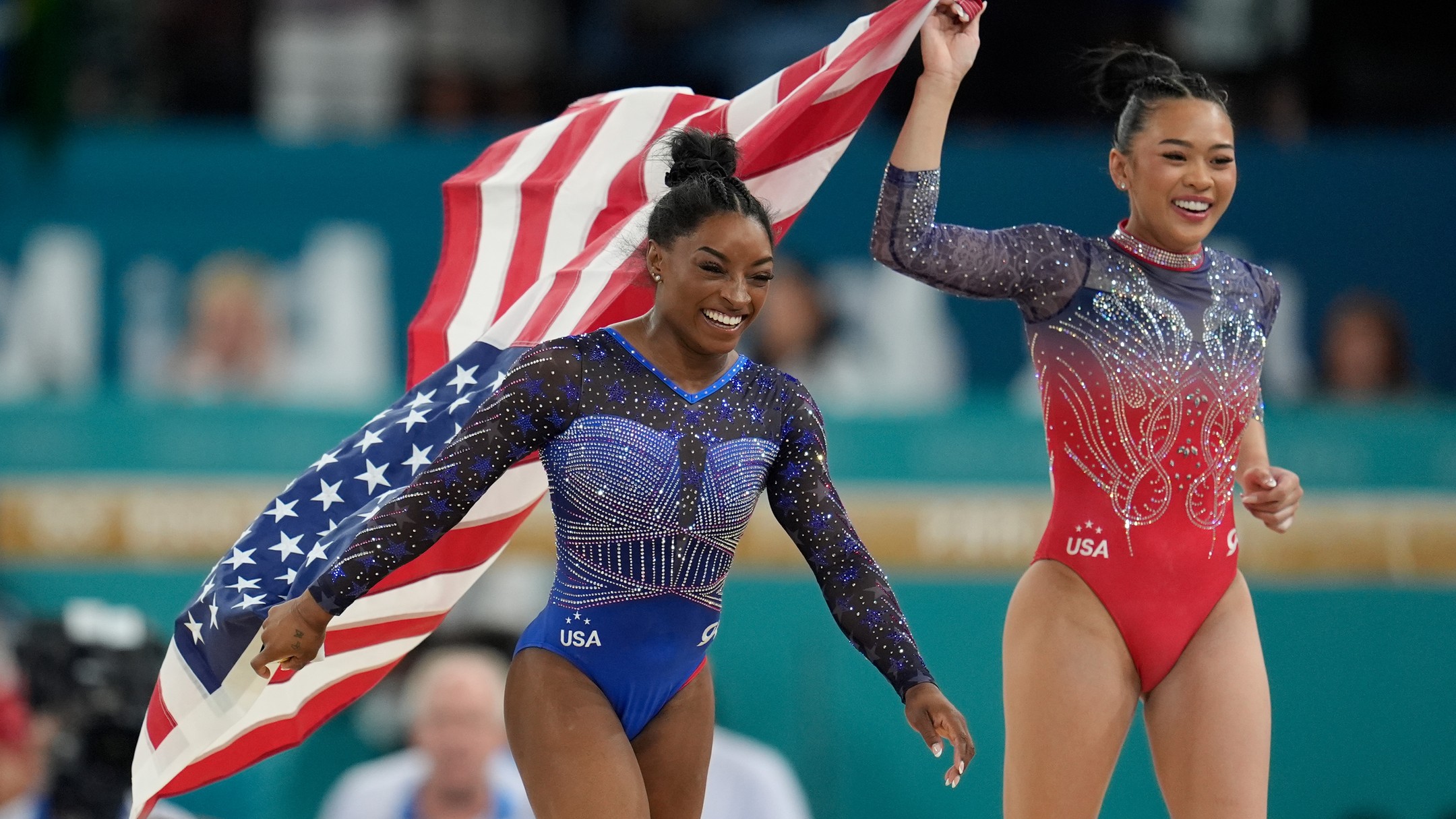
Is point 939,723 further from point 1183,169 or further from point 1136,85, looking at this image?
point 1136,85

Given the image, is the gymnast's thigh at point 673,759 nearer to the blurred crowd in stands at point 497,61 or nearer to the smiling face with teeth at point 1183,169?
the smiling face with teeth at point 1183,169

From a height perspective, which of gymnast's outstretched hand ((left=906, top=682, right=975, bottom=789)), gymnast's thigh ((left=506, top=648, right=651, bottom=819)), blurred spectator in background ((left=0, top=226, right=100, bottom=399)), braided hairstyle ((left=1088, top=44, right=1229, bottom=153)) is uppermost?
braided hairstyle ((left=1088, top=44, right=1229, bottom=153))

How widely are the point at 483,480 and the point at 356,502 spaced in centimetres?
73

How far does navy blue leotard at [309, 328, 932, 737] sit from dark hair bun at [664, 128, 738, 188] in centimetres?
33

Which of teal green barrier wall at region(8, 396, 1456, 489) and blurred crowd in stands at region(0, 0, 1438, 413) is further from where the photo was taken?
blurred crowd in stands at region(0, 0, 1438, 413)

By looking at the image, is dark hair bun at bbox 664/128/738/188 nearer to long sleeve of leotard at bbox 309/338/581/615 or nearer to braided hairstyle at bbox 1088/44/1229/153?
long sleeve of leotard at bbox 309/338/581/615

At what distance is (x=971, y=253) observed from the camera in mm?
3551

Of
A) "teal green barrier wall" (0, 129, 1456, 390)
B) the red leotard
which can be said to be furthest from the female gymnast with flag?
"teal green barrier wall" (0, 129, 1456, 390)

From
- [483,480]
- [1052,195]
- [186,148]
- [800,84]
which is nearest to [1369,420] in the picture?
[1052,195]

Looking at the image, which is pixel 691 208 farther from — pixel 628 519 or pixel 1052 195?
pixel 1052 195

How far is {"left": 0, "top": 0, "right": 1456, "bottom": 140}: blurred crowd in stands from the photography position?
30.2ft

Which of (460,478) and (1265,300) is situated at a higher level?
(1265,300)

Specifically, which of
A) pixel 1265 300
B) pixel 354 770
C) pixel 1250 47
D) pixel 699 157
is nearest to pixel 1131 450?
pixel 1265 300

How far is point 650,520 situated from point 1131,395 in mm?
1005
